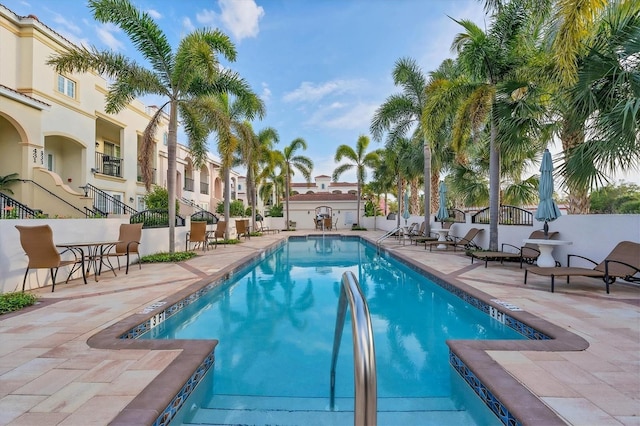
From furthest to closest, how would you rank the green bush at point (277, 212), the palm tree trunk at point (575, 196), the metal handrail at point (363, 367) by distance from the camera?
1. the green bush at point (277, 212)
2. the palm tree trunk at point (575, 196)
3. the metal handrail at point (363, 367)

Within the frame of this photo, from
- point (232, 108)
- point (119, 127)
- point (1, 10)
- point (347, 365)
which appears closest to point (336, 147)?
point (232, 108)

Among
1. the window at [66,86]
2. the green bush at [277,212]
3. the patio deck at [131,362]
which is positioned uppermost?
the window at [66,86]

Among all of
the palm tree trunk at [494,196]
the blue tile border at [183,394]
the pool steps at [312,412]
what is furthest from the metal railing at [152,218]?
the palm tree trunk at [494,196]

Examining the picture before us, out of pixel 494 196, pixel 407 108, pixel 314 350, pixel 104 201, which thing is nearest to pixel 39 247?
pixel 314 350

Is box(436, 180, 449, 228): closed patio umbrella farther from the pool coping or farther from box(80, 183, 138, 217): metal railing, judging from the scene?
box(80, 183, 138, 217): metal railing

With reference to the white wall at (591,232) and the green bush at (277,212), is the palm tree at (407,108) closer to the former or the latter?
the white wall at (591,232)

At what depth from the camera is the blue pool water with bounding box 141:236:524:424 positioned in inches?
108

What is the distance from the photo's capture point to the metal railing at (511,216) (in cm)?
975

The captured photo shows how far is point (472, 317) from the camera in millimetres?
5129

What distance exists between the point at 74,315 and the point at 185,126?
8.27m

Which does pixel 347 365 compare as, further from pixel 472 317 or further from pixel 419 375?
pixel 472 317

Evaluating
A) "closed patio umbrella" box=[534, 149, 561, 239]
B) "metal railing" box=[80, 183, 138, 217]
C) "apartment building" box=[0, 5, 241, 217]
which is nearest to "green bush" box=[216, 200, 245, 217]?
"apartment building" box=[0, 5, 241, 217]

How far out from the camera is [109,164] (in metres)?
16.4

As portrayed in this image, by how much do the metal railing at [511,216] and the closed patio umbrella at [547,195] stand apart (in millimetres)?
2232
